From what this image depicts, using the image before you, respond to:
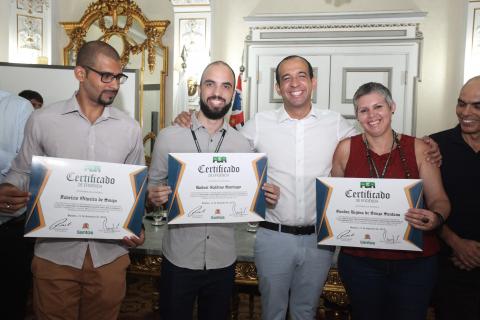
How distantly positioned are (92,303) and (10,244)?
80 centimetres

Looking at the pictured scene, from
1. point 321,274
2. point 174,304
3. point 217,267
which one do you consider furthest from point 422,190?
point 174,304

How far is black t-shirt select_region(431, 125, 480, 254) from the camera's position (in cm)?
176

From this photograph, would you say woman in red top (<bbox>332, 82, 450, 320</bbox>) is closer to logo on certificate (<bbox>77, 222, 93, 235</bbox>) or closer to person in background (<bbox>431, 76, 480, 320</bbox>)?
person in background (<bbox>431, 76, 480, 320</bbox>)

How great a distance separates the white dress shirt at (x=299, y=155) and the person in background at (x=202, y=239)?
0.13 m

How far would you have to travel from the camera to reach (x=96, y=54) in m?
1.63

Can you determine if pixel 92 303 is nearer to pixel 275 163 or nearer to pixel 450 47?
pixel 275 163

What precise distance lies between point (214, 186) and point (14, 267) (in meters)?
1.36

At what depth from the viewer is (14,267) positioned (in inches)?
86.9

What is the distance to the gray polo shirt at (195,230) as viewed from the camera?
5.71 feet

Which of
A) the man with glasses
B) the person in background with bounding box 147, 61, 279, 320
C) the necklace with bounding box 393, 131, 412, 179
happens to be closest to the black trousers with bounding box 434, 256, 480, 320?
the necklace with bounding box 393, 131, 412, 179

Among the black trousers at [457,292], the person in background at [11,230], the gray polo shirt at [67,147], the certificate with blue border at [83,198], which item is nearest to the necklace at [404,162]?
the black trousers at [457,292]
